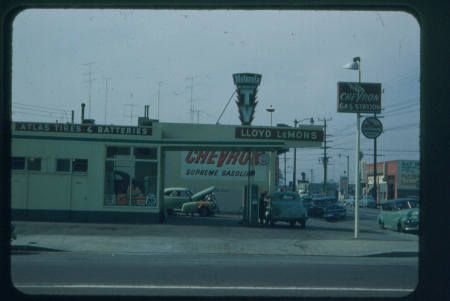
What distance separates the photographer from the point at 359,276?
368 inches

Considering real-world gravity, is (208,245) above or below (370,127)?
below

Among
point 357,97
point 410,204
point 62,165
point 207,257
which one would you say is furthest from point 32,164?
point 62,165

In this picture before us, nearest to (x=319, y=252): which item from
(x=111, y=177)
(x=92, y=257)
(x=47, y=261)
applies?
(x=92, y=257)

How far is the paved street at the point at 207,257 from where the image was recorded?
8008mm

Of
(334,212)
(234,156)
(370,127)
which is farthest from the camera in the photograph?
(234,156)

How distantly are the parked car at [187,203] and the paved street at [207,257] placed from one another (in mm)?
7516

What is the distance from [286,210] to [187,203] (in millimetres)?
8236

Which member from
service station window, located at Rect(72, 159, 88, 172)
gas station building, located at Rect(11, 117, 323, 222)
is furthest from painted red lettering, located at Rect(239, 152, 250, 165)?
service station window, located at Rect(72, 159, 88, 172)

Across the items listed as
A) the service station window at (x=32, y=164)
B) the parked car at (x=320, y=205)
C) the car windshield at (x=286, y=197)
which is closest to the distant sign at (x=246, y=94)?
the service station window at (x=32, y=164)

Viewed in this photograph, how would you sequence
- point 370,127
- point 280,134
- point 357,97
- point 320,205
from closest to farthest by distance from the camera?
point 357,97 → point 370,127 → point 280,134 → point 320,205

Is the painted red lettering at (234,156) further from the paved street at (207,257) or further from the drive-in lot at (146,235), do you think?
the paved street at (207,257)

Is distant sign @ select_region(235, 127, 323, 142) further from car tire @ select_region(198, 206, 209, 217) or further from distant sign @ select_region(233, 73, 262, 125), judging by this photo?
car tire @ select_region(198, 206, 209, 217)

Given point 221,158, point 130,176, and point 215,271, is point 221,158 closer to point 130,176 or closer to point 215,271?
point 130,176

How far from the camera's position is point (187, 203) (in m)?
27.5
